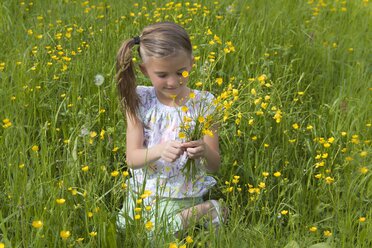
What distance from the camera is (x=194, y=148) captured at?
2.30 m

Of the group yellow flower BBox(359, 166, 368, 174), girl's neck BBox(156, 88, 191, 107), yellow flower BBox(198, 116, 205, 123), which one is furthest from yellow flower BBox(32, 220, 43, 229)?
yellow flower BBox(359, 166, 368, 174)

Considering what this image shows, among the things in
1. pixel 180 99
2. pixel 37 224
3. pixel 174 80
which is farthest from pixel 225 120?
pixel 37 224

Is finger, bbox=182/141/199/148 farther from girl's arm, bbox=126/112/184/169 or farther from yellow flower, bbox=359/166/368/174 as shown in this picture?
yellow flower, bbox=359/166/368/174

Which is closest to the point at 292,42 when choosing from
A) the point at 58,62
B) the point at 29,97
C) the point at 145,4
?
the point at 145,4

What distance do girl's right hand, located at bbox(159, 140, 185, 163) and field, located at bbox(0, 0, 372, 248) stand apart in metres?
0.18

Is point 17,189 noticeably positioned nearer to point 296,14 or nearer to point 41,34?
point 41,34

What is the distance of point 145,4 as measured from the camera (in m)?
4.50

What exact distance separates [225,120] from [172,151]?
619mm

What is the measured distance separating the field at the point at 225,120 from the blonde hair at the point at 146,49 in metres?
0.17

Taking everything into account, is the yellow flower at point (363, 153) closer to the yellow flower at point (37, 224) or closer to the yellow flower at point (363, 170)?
the yellow flower at point (363, 170)

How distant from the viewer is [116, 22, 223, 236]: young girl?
248cm

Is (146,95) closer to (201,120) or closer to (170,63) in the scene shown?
(170,63)

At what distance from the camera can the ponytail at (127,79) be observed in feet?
8.72

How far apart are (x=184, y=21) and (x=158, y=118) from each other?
149 cm
